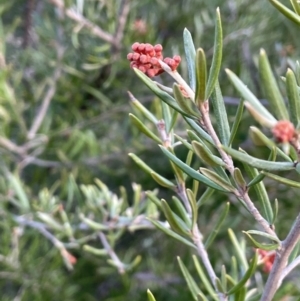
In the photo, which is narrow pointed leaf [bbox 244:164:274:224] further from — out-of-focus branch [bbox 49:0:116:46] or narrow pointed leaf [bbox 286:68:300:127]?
out-of-focus branch [bbox 49:0:116:46]

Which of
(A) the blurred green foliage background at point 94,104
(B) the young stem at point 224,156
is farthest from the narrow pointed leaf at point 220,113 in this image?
(A) the blurred green foliage background at point 94,104

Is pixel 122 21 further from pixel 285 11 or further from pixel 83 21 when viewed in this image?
pixel 285 11

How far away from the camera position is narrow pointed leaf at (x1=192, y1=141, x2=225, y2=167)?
176 millimetres

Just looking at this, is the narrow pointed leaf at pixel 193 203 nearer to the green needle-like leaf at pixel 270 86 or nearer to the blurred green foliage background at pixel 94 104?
the green needle-like leaf at pixel 270 86

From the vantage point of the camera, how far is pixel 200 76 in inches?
7.0

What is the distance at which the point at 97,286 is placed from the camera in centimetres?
85

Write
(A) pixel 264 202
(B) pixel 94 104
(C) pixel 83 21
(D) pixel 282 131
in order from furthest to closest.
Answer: (B) pixel 94 104 → (C) pixel 83 21 → (A) pixel 264 202 → (D) pixel 282 131

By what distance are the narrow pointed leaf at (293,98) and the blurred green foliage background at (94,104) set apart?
475 millimetres

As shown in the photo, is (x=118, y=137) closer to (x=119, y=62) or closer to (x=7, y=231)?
(x=119, y=62)

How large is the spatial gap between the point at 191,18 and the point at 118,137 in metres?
0.26

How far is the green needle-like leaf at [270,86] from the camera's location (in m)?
0.14

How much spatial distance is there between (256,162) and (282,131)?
1.2 inches

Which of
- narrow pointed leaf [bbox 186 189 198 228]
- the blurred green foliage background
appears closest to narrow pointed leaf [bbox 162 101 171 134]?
narrow pointed leaf [bbox 186 189 198 228]

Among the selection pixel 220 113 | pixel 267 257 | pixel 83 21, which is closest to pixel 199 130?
pixel 220 113
